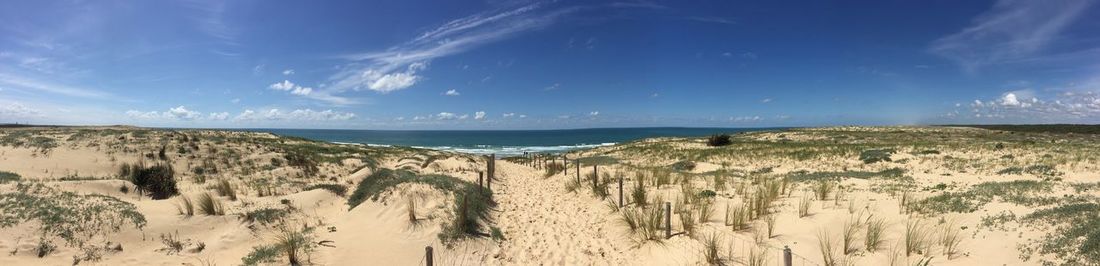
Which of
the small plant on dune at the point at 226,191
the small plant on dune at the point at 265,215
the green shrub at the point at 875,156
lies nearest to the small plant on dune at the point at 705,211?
the small plant on dune at the point at 265,215

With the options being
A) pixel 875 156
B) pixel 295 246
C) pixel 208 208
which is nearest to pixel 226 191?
pixel 208 208

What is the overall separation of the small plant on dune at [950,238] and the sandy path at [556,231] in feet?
18.6

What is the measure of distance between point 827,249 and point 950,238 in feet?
7.06

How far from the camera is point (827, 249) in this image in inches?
345

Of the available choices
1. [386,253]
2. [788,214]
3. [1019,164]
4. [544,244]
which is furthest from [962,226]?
[1019,164]

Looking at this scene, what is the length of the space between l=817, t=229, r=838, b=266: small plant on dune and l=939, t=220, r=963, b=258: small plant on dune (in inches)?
67.2

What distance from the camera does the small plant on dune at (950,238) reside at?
8273 millimetres

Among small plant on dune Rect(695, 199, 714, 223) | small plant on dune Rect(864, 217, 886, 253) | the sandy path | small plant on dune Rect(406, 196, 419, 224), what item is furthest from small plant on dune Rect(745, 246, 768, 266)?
small plant on dune Rect(406, 196, 419, 224)

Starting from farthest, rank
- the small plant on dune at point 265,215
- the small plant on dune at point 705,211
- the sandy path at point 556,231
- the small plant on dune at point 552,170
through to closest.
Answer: the small plant on dune at point 552,170 < the small plant on dune at point 705,211 < the small plant on dune at point 265,215 < the sandy path at point 556,231

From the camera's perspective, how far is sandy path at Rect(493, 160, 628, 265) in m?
10.3

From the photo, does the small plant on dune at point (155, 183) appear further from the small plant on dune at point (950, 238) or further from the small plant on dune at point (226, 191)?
the small plant on dune at point (950, 238)

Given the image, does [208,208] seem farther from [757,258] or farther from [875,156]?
[875,156]

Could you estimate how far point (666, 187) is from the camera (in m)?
17.6

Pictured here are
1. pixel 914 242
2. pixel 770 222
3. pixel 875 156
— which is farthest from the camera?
pixel 875 156
